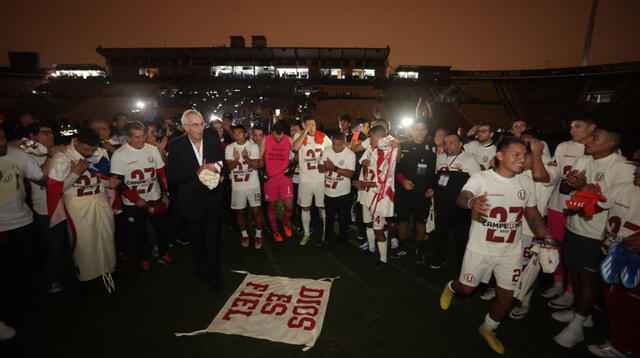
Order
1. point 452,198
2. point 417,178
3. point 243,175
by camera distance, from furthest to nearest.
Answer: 1. point 243,175
2. point 417,178
3. point 452,198

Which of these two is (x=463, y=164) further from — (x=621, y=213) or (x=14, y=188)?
(x=14, y=188)

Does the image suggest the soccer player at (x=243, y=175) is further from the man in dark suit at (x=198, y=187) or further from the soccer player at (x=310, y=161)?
the man in dark suit at (x=198, y=187)

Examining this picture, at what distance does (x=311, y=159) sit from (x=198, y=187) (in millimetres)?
2509

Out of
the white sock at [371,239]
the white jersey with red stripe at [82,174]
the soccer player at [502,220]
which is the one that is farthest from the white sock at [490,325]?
the white jersey with red stripe at [82,174]

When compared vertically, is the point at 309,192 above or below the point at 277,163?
below

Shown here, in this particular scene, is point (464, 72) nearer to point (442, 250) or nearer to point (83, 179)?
point (442, 250)

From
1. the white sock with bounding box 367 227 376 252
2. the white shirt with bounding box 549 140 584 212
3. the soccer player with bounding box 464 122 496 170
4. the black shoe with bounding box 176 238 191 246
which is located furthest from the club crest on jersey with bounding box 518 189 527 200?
the black shoe with bounding box 176 238 191 246

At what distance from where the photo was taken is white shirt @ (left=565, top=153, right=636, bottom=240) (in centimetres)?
346

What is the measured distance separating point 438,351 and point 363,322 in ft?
3.06

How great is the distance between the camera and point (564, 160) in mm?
4625

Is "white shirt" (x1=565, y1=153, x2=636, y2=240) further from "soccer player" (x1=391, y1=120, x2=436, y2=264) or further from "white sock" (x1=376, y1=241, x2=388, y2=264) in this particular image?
"white sock" (x1=376, y1=241, x2=388, y2=264)

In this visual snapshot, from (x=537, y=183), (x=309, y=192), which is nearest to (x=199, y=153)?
(x=309, y=192)

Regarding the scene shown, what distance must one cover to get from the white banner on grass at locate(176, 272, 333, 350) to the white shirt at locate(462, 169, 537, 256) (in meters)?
2.28

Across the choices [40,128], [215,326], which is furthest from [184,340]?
[40,128]
